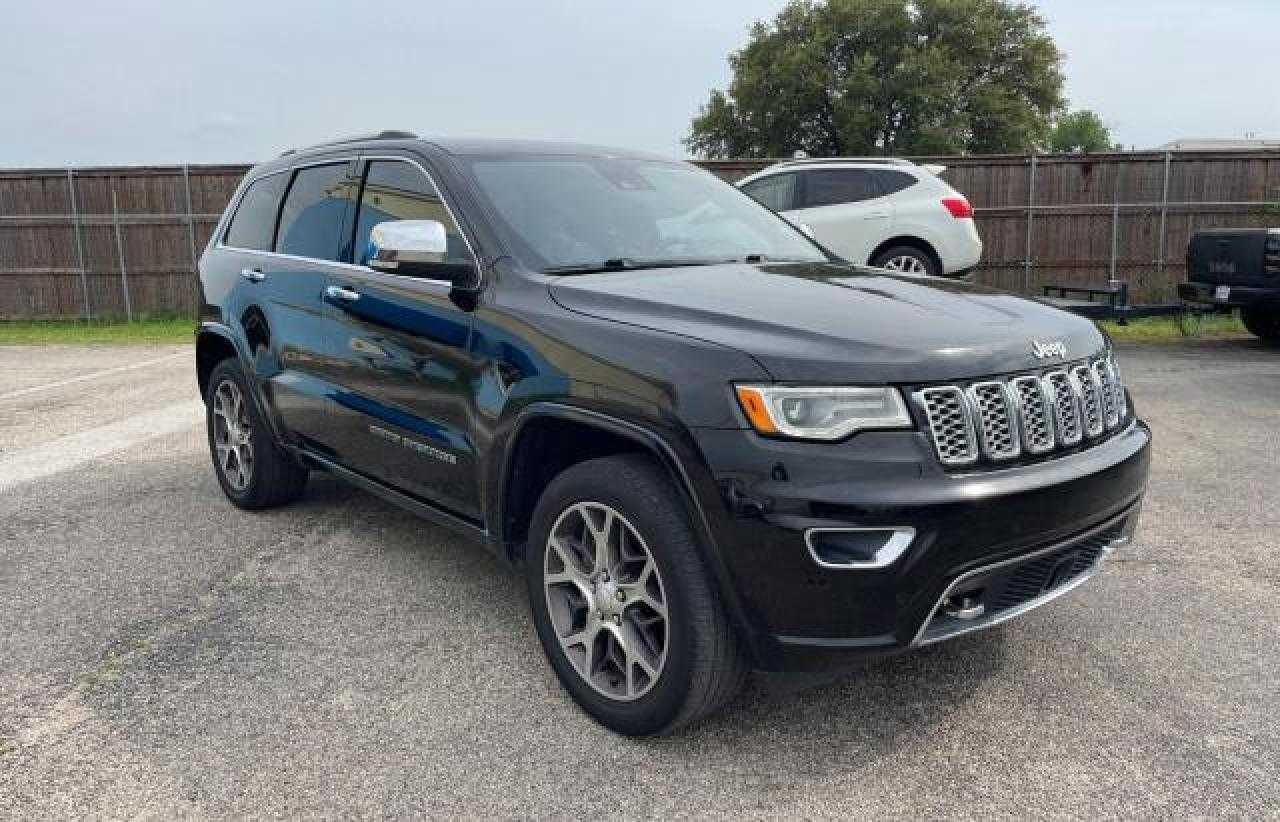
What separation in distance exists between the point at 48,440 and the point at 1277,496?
7838 millimetres

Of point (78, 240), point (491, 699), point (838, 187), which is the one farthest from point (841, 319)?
point (78, 240)

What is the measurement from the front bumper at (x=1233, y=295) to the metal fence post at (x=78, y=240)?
54.2 feet

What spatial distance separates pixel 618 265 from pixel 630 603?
117 centimetres

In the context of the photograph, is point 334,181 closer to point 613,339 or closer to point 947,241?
point 613,339

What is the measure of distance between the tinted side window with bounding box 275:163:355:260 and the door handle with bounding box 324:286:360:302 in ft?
0.52

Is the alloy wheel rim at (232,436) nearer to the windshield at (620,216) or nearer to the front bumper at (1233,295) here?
the windshield at (620,216)

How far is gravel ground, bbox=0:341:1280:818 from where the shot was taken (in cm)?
253

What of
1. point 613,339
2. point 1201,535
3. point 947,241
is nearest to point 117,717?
point 613,339

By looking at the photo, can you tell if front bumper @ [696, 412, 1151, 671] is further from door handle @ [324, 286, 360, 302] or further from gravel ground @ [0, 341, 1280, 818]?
door handle @ [324, 286, 360, 302]

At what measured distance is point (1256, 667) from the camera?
3.17m

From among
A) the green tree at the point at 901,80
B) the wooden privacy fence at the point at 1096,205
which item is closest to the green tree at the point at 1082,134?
the green tree at the point at 901,80

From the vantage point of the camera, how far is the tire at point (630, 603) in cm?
251

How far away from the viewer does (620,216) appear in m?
3.62

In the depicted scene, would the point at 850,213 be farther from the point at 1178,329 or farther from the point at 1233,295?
the point at 1178,329
